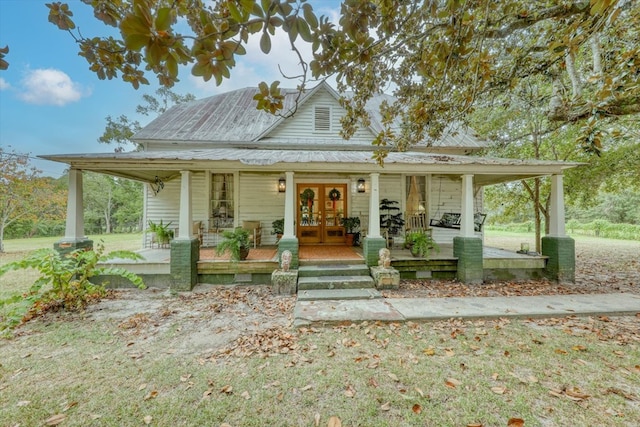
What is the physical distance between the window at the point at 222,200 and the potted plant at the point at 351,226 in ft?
12.7

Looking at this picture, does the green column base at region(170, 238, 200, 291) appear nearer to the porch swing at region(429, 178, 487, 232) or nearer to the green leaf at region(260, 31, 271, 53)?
the green leaf at region(260, 31, 271, 53)

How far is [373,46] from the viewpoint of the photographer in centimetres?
220

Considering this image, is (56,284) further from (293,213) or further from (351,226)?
(351,226)

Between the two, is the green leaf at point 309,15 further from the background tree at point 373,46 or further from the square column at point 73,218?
the square column at point 73,218

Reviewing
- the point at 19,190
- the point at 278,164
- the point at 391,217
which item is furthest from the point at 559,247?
the point at 19,190

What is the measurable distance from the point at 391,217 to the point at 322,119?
4.24 metres

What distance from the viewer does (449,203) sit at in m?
9.35

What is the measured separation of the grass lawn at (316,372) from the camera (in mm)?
2305

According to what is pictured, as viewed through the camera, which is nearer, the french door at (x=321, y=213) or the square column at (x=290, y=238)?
the square column at (x=290, y=238)

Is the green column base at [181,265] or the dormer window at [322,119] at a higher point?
the dormer window at [322,119]

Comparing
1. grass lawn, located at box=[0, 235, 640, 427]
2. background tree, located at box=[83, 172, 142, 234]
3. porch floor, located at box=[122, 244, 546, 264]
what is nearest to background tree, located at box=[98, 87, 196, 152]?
background tree, located at box=[83, 172, 142, 234]

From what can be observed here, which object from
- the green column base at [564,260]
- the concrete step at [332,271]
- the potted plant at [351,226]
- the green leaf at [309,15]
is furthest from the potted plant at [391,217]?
the green leaf at [309,15]

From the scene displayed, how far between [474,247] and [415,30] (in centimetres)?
508

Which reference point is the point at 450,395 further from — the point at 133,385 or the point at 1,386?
the point at 1,386
